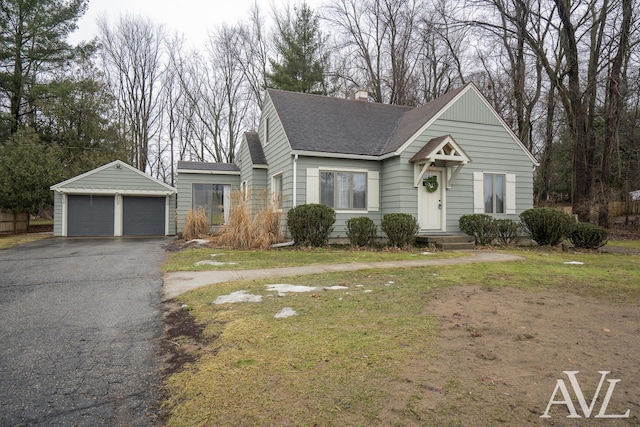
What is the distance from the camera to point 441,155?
36.2 ft

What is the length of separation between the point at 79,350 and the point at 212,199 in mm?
13977

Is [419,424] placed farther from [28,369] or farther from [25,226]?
[25,226]

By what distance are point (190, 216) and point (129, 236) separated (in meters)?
5.18

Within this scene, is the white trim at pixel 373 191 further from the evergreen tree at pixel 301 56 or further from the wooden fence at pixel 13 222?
the wooden fence at pixel 13 222

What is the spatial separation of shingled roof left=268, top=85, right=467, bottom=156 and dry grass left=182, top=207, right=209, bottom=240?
17.2 ft

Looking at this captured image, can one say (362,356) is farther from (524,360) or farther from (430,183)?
(430,183)

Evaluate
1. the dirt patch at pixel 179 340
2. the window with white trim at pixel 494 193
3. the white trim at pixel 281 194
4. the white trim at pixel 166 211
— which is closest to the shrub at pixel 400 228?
the window with white trim at pixel 494 193

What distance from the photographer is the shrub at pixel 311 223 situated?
413 inches

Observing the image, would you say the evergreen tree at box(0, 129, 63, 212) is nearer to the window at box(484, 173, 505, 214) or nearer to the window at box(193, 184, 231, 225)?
the window at box(193, 184, 231, 225)

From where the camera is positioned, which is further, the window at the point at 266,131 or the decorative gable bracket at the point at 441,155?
the window at the point at 266,131

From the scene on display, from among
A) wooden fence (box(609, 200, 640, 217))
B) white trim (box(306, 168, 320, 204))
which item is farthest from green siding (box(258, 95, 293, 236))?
wooden fence (box(609, 200, 640, 217))

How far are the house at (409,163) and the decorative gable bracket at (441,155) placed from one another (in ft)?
0.10

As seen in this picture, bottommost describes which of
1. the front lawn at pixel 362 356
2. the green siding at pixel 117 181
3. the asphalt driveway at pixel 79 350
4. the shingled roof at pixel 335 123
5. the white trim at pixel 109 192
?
the asphalt driveway at pixel 79 350

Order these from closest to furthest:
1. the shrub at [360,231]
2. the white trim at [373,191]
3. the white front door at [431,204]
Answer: the shrub at [360,231]
the white front door at [431,204]
the white trim at [373,191]
